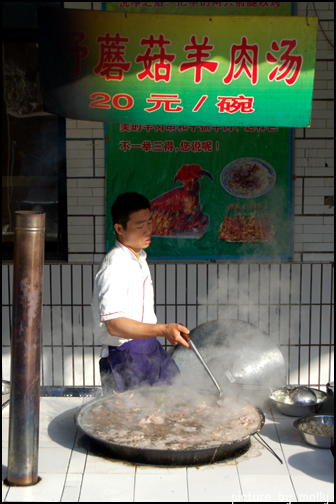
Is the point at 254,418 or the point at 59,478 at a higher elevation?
the point at 254,418

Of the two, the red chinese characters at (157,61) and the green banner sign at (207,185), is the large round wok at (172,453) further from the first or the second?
the red chinese characters at (157,61)

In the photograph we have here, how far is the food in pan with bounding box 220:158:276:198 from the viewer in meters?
5.75

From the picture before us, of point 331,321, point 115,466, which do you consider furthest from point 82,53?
point 331,321

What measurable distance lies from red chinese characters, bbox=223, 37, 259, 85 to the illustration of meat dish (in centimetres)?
163

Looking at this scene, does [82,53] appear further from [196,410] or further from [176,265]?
[196,410]

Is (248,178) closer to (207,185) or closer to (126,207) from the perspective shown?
(207,185)

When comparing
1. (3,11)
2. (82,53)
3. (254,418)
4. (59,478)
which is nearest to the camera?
(59,478)

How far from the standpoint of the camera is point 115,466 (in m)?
3.63

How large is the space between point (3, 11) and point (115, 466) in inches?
197

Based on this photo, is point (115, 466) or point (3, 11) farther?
point (3, 11)

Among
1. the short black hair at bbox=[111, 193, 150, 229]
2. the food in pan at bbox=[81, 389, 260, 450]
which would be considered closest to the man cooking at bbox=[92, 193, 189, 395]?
the short black hair at bbox=[111, 193, 150, 229]

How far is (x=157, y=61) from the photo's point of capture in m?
4.23

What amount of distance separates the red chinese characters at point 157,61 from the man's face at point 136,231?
118cm

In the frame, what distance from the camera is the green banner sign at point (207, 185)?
570 centimetres
